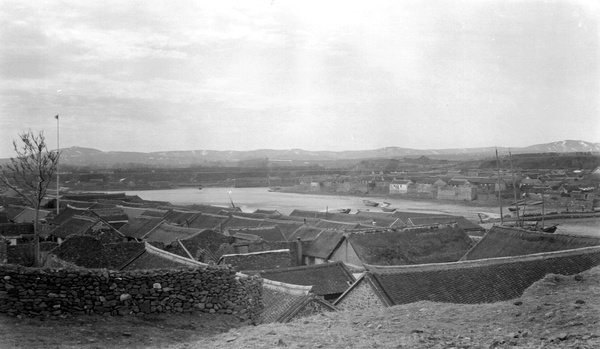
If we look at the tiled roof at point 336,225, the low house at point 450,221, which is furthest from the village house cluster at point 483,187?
the tiled roof at point 336,225

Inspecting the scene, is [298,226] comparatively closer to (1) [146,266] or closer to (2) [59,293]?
(1) [146,266]

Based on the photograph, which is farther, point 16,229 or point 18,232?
point 16,229

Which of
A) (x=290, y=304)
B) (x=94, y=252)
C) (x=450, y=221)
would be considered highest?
(x=94, y=252)

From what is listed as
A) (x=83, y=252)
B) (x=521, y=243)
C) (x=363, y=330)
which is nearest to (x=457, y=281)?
(x=521, y=243)

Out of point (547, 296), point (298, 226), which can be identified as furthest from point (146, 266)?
point (298, 226)

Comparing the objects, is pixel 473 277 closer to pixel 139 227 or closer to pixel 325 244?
pixel 325 244

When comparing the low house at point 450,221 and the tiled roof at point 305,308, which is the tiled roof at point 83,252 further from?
the low house at point 450,221
